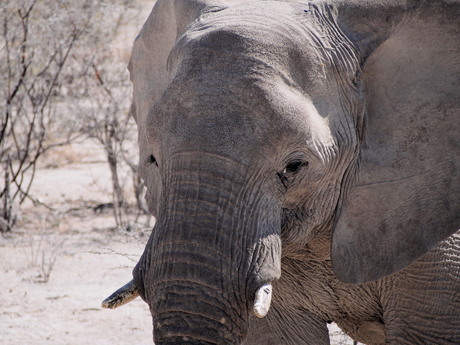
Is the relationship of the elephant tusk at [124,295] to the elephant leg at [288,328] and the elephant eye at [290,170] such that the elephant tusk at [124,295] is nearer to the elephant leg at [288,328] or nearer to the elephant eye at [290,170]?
the elephant eye at [290,170]

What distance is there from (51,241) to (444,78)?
5011 mm

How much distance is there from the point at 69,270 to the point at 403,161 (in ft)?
14.3

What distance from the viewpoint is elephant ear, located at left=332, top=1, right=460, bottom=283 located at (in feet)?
10.2

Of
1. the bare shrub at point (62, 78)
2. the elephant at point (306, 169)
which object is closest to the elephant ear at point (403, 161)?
the elephant at point (306, 169)

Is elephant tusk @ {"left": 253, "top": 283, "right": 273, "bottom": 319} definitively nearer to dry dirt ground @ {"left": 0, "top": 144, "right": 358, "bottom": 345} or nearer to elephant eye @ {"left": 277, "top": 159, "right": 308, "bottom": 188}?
elephant eye @ {"left": 277, "top": 159, "right": 308, "bottom": 188}

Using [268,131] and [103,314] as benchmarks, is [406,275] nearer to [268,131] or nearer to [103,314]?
[268,131]

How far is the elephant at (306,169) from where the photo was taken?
105 inches

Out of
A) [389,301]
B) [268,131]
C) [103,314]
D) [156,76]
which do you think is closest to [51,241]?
[103,314]

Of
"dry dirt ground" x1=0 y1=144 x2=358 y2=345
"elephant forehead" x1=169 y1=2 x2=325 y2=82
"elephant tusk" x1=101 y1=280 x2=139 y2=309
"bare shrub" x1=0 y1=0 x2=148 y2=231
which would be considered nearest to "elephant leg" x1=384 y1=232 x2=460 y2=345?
"elephant forehead" x1=169 y1=2 x2=325 y2=82

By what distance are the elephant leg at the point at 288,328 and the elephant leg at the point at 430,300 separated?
0.44m

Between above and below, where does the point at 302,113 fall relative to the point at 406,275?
above

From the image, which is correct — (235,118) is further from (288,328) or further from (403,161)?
(288,328)

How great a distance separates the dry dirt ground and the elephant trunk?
236 centimetres

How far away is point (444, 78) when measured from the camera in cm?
313
